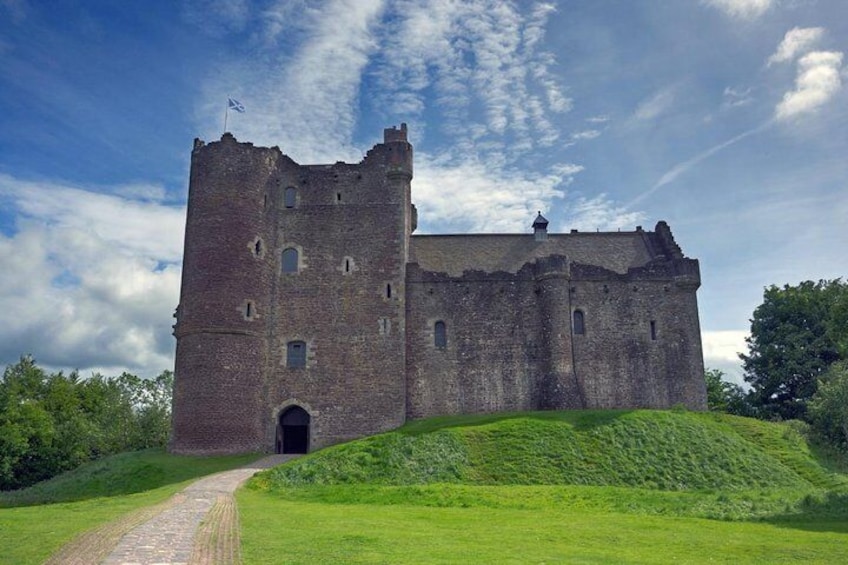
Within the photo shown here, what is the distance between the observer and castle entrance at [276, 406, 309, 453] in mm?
37688

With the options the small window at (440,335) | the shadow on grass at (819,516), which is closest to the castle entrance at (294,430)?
the small window at (440,335)

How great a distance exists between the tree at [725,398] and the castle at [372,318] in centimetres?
1565

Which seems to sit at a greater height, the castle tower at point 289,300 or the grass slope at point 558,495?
the castle tower at point 289,300

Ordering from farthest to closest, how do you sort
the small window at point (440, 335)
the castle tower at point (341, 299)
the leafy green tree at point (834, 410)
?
the small window at point (440, 335) → the castle tower at point (341, 299) → the leafy green tree at point (834, 410)

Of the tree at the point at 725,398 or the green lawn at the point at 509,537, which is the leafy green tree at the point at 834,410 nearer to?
the green lawn at the point at 509,537

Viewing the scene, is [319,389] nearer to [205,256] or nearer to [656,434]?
[205,256]

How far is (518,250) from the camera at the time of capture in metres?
44.7

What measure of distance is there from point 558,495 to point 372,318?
1705cm

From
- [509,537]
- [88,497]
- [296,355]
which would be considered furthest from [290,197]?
[509,537]

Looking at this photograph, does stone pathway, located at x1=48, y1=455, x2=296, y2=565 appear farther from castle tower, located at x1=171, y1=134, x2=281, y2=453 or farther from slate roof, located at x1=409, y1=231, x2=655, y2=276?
slate roof, located at x1=409, y1=231, x2=655, y2=276

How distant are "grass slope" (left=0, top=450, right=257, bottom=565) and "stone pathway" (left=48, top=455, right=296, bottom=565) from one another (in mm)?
693

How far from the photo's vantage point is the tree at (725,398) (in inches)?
2057

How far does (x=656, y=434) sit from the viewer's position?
103 feet

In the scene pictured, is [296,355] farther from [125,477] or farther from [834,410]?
[834,410]
